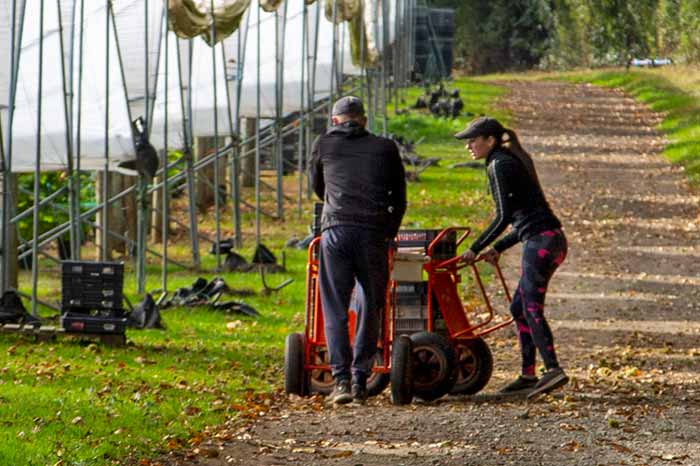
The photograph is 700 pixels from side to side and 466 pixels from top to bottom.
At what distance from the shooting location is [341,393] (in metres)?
10.8

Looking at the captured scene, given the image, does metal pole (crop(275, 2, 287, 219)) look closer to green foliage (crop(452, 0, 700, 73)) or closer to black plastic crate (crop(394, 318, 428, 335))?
black plastic crate (crop(394, 318, 428, 335))

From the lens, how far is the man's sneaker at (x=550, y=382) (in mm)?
10898

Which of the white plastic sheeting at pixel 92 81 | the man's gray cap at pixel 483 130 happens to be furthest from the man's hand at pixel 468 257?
the white plastic sheeting at pixel 92 81

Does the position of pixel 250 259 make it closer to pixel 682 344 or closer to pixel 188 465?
pixel 682 344

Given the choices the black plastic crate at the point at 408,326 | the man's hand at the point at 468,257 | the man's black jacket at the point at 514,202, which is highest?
the man's black jacket at the point at 514,202

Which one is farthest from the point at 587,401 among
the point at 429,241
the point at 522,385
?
the point at 429,241

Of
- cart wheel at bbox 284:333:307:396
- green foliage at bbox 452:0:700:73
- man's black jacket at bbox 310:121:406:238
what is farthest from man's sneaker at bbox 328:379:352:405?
green foliage at bbox 452:0:700:73

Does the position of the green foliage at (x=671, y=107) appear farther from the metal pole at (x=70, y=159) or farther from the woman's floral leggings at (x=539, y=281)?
the woman's floral leggings at (x=539, y=281)

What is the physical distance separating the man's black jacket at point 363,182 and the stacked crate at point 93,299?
9.55ft

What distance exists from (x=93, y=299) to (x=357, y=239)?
325 centimetres

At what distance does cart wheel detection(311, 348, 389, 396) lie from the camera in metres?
11.2

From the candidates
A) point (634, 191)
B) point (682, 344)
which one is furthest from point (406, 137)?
point (682, 344)

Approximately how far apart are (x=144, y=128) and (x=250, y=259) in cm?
400

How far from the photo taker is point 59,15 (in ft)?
51.4
